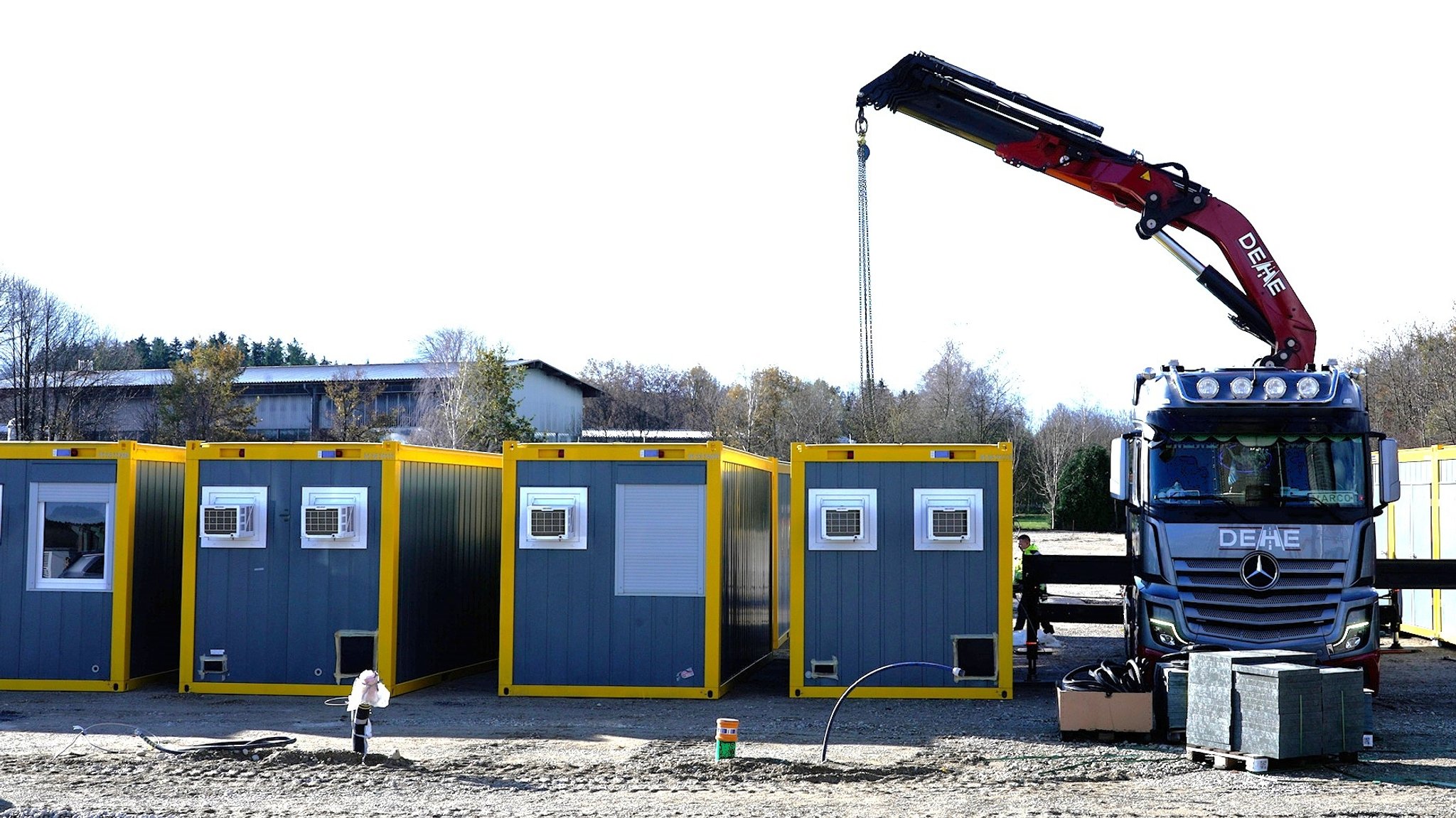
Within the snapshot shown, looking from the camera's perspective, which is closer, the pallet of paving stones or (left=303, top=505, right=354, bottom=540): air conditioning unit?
the pallet of paving stones

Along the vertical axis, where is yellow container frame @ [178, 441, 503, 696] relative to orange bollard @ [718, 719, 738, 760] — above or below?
above

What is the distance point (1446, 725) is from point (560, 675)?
8.67 metres

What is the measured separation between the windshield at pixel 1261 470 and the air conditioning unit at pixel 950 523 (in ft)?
6.61

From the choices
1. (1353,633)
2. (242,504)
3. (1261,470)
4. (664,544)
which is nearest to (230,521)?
(242,504)

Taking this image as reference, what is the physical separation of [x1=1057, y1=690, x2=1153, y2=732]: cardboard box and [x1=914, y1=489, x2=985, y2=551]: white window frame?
96.2 inches

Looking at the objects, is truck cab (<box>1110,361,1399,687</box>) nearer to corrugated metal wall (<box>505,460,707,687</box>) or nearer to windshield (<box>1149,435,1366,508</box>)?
windshield (<box>1149,435,1366,508</box>)

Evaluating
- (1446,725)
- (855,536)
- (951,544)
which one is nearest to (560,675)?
(855,536)

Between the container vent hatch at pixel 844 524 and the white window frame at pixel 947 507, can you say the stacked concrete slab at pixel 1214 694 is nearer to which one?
the white window frame at pixel 947 507

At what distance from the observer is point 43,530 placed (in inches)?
545

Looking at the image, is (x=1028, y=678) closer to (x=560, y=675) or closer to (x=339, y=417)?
(x=560, y=675)

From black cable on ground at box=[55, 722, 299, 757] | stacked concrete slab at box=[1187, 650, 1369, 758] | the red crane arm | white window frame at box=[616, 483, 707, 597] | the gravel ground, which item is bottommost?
the gravel ground

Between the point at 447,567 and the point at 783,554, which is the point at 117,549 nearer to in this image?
the point at 447,567

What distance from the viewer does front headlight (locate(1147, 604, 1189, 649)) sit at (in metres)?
11.6

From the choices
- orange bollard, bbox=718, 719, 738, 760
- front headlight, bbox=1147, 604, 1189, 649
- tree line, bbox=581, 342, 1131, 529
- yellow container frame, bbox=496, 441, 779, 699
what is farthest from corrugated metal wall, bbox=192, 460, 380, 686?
tree line, bbox=581, 342, 1131, 529
